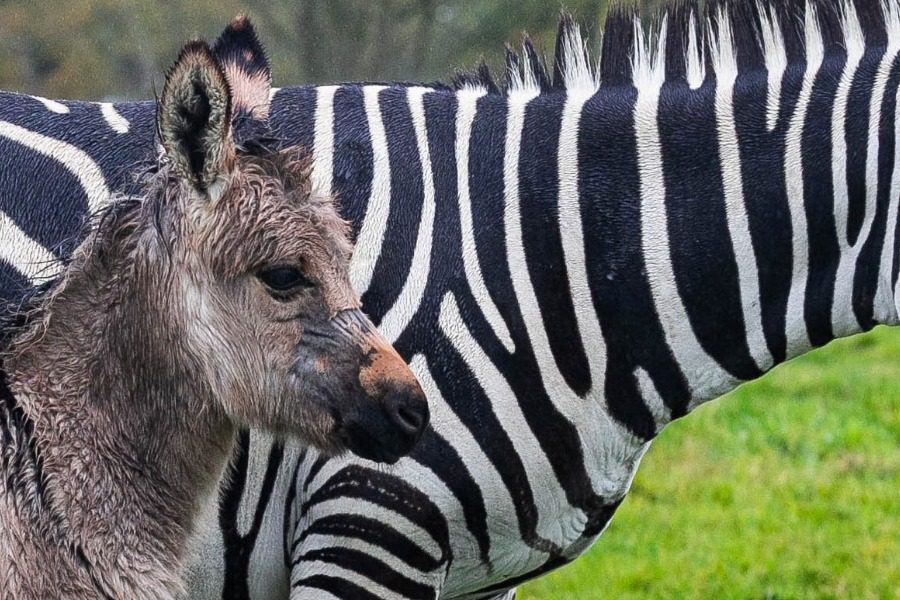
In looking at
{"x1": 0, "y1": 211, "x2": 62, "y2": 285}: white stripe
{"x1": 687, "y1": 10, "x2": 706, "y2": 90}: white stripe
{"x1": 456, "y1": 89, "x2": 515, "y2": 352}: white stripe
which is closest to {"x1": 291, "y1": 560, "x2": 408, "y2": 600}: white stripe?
{"x1": 456, "y1": 89, "x2": 515, "y2": 352}: white stripe

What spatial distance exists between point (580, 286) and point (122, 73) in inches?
306

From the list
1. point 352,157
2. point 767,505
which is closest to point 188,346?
point 352,157

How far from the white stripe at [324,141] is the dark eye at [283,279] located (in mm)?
663

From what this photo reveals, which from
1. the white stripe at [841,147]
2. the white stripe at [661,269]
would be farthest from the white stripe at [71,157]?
the white stripe at [841,147]

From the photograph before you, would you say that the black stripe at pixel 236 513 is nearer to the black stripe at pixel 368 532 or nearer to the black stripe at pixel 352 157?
the black stripe at pixel 368 532

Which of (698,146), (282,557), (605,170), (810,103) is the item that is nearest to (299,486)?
(282,557)

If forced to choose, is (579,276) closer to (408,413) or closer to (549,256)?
(549,256)

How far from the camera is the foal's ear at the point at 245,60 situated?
12.4 ft

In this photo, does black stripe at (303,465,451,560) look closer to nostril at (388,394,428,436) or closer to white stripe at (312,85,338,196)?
nostril at (388,394,428,436)

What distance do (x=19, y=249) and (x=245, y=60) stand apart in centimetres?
89

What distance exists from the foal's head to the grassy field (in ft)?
12.6

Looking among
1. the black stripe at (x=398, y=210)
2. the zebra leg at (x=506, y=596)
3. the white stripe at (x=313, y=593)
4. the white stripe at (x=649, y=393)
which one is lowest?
the zebra leg at (x=506, y=596)

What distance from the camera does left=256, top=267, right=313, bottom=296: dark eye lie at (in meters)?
3.22

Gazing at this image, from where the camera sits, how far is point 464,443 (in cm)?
381
